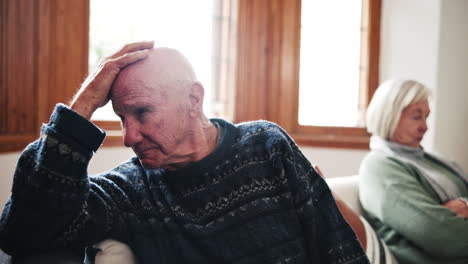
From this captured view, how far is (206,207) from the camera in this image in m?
1.06

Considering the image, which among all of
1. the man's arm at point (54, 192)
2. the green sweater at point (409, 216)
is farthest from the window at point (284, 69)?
the man's arm at point (54, 192)

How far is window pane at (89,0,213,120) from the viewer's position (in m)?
2.22

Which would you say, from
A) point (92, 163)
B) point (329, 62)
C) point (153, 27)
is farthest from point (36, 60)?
point (329, 62)

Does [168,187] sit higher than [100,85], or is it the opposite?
[100,85]

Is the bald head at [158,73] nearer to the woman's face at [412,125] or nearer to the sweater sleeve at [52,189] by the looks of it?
the sweater sleeve at [52,189]

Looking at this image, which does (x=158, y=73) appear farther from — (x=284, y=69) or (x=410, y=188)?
(x=284, y=69)

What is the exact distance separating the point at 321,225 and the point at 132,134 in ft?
1.82

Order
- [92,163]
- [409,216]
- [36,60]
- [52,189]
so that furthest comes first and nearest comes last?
[92,163] < [36,60] < [409,216] < [52,189]

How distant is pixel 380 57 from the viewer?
3.18m

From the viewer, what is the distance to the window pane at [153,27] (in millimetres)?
2219

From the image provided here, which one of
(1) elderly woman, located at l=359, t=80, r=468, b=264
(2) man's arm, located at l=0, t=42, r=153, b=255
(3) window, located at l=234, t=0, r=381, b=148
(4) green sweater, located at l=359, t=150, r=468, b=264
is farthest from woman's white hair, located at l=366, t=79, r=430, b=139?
(2) man's arm, located at l=0, t=42, r=153, b=255

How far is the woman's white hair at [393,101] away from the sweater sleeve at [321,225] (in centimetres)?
104

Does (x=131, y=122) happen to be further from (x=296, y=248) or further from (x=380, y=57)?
(x=380, y=57)

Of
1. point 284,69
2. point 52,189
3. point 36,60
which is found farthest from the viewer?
point 284,69
